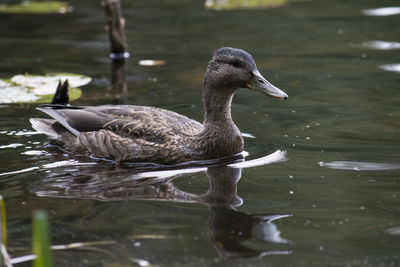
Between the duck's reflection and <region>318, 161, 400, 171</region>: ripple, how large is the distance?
105 cm

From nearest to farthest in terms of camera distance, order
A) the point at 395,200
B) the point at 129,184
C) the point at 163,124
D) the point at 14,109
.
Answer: the point at 395,200
the point at 129,184
the point at 163,124
the point at 14,109

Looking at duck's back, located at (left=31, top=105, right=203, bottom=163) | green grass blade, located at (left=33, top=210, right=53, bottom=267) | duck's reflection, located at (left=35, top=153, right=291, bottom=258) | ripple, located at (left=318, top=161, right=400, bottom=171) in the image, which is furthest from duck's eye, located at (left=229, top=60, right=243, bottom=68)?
green grass blade, located at (left=33, top=210, right=53, bottom=267)

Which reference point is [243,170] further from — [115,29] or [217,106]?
[115,29]

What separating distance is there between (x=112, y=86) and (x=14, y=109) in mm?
1892

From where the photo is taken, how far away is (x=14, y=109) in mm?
9922

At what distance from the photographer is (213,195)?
22.0 ft

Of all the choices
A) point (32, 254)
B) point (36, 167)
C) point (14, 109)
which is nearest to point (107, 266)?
point (32, 254)

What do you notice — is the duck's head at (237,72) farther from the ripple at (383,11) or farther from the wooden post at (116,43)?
the ripple at (383,11)

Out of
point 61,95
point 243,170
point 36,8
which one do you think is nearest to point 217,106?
point 243,170

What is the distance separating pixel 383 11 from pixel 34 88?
9.04 metres

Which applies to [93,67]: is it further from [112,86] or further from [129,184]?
[129,184]

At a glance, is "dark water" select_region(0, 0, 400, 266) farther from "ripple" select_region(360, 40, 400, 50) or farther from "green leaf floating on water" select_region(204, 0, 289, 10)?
"green leaf floating on water" select_region(204, 0, 289, 10)

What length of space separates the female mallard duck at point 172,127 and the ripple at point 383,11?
343 inches

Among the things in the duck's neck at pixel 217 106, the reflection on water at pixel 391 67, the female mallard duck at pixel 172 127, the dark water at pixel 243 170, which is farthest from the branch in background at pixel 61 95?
the reflection on water at pixel 391 67
